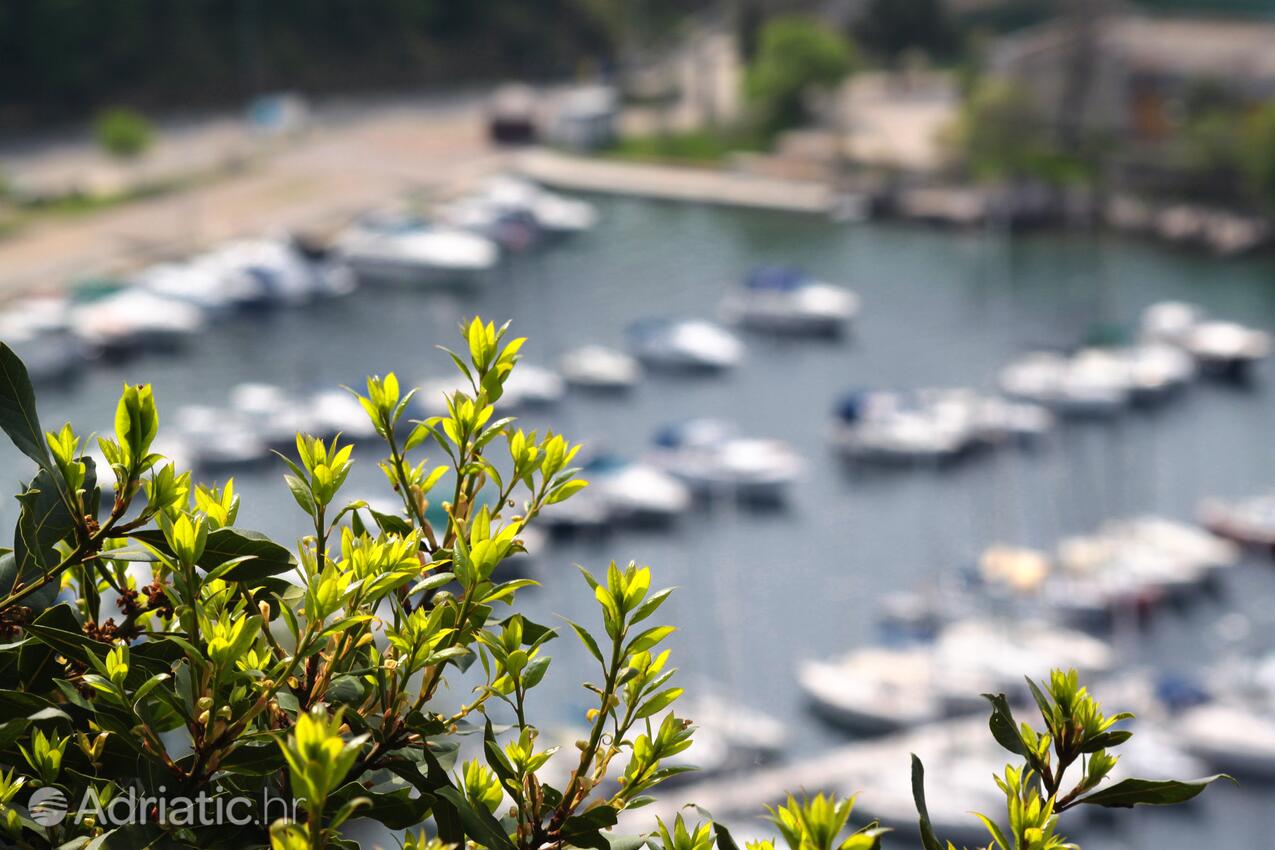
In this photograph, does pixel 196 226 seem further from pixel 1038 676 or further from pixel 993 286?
pixel 1038 676

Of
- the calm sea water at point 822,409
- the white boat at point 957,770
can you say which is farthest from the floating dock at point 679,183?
the white boat at point 957,770

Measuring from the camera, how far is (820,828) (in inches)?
33.8

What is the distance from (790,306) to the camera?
21969mm

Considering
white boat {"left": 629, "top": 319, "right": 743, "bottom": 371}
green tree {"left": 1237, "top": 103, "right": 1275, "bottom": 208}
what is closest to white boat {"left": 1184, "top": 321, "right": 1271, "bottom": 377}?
green tree {"left": 1237, "top": 103, "right": 1275, "bottom": 208}

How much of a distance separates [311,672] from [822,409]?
19249mm

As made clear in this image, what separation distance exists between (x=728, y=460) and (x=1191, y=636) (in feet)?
14.7

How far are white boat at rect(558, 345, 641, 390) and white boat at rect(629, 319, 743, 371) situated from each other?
0.42 m

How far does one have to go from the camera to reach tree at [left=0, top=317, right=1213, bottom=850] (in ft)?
3.21

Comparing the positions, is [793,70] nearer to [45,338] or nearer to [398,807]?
[45,338]

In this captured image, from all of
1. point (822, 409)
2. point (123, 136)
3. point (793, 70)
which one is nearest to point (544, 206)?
point (793, 70)

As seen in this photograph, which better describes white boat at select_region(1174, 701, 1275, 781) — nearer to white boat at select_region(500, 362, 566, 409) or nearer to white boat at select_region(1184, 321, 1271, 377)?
white boat at select_region(1184, 321, 1271, 377)

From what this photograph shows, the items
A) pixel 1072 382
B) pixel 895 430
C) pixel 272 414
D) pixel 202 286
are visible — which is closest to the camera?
pixel 895 430

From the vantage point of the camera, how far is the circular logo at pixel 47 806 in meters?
1.03

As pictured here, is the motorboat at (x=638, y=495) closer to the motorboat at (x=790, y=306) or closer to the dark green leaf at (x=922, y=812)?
the motorboat at (x=790, y=306)
